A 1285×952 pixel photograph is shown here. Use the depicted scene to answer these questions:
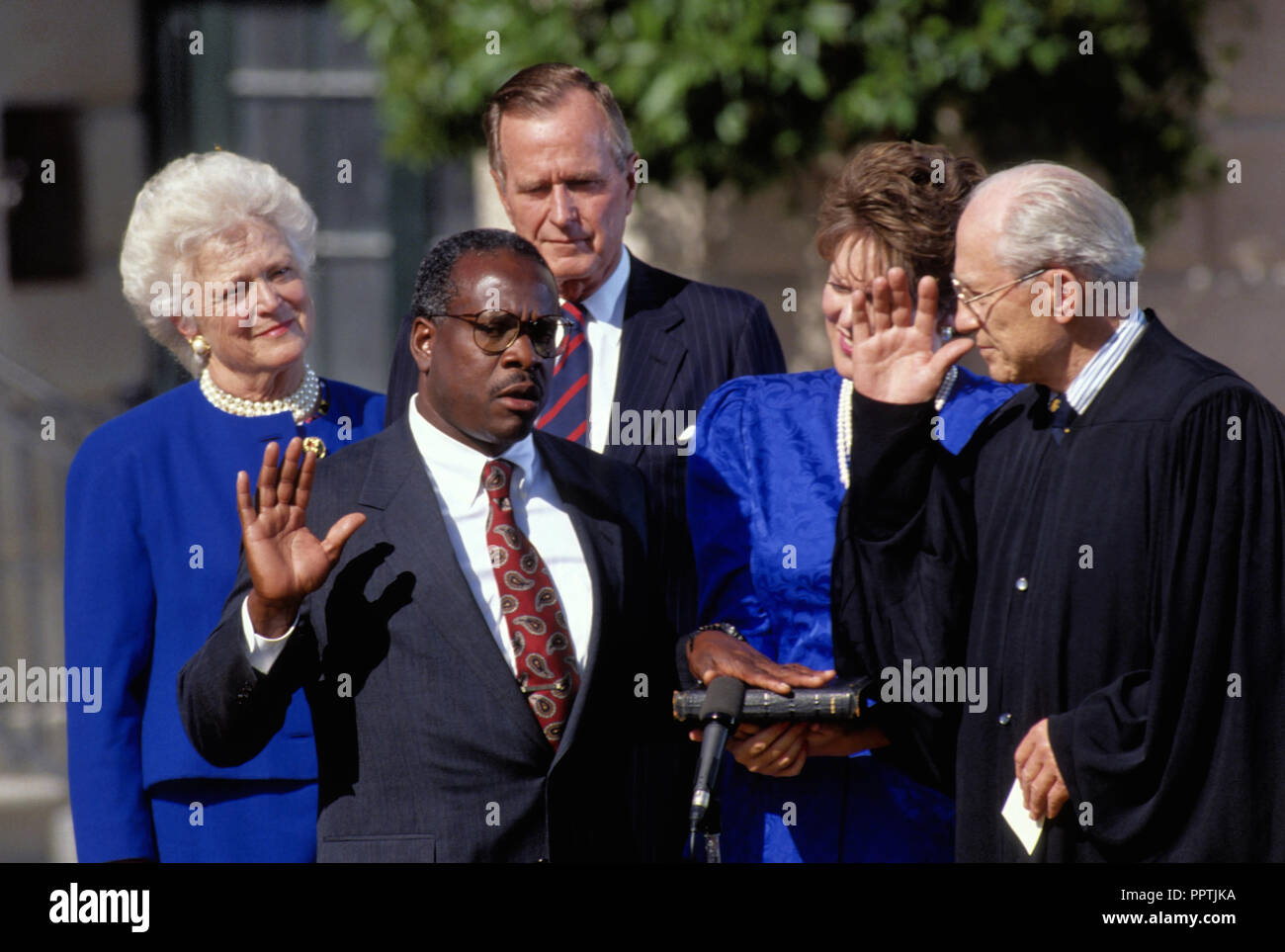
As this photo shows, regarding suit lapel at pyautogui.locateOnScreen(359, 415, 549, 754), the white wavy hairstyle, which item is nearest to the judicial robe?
suit lapel at pyautogui.locateOnScreen(359, 415, 549, 754)

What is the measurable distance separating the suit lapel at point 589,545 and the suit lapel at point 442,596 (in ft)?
0.36

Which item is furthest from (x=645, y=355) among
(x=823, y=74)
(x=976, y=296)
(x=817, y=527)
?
(x=823, y=74)

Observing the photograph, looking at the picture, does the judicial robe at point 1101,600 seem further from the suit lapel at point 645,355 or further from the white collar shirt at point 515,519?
the suit lapel at point 645,355

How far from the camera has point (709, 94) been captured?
631cm

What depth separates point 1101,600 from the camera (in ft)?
10.7

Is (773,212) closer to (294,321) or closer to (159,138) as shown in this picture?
(159,138)

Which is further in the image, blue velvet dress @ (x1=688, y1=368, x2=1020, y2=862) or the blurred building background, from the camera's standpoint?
the blurred building background

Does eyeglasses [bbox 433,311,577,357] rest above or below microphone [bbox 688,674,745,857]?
above

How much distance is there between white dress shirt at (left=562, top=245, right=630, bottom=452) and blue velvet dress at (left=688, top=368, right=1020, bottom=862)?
1.14 feet

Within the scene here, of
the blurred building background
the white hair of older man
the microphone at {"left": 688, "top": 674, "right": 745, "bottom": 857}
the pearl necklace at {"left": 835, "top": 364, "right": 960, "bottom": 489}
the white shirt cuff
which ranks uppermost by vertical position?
the blurred building background

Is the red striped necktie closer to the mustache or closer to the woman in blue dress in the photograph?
the woman in blue dress

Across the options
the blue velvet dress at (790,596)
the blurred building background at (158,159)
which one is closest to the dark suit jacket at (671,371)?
the blue velvet dress at (790,596)

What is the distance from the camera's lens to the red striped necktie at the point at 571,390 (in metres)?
4.02

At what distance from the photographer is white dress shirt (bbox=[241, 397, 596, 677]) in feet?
11.1
